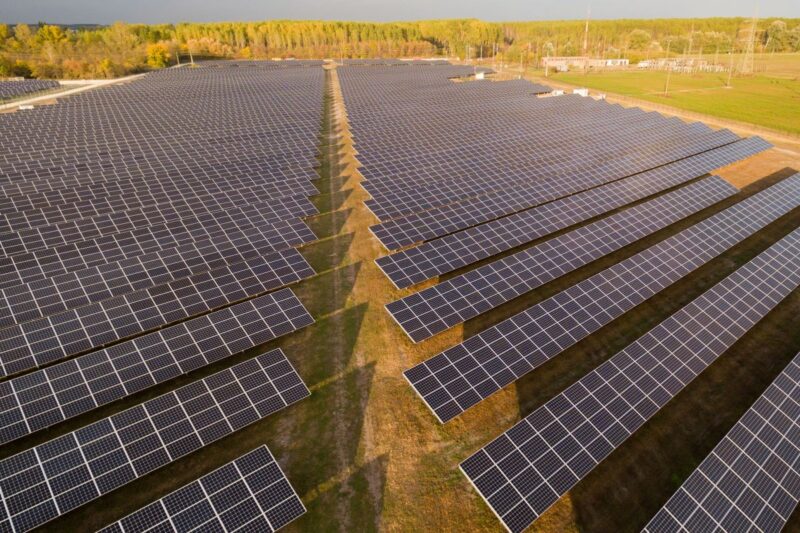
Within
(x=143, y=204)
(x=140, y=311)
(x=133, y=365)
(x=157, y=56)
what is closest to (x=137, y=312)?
(x=140, y=311)

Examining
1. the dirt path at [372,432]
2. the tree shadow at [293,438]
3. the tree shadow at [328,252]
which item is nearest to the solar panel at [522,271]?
the dirt path at [372,432]

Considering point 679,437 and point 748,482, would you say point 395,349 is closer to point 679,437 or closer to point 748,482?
point 679,437

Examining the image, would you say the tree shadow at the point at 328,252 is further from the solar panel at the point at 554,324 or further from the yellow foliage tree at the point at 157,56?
the yellow foliage tree at the point at 157,56

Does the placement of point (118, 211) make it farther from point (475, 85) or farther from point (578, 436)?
point (475, 85)

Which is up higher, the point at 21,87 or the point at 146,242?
the point at 21,87

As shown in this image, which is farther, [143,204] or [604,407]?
[143,204]
